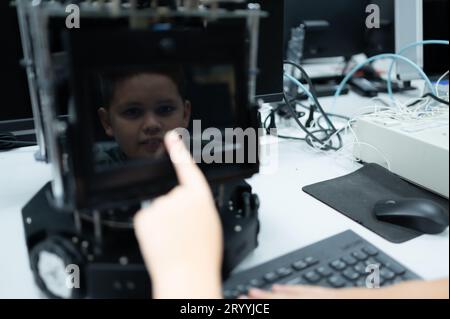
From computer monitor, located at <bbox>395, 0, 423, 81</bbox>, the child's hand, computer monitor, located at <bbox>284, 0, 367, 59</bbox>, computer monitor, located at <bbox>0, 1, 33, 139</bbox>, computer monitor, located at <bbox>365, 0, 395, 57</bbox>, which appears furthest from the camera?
computer monitor, located at <bbox>365, 0, 395, 57</bbox>

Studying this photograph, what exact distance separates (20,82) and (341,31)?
1.15 meters

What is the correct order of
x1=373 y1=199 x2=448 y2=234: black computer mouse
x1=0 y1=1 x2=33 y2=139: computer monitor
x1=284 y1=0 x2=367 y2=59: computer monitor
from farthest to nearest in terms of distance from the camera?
1. x1=284 y1=0 x2=367 y2=59: computer monitor
2. x1=0 y1=1 x2=33 y2=139: computer monitor
3. x1=373 y1=199 x2=448 y2=234: black computer mouse

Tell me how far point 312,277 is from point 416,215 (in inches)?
8.8

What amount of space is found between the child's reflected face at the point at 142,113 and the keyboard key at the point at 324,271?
0.29 meters

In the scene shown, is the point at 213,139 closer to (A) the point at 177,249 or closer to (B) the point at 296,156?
(A) the point at 177,249

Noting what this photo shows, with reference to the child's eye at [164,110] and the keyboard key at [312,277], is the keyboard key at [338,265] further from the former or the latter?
the child's eye at [164,110]

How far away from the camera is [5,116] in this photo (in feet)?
2.80

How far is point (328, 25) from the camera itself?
1.53m

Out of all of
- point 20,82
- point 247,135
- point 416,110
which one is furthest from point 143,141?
point 416,110

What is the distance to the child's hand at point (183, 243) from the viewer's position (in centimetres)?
45

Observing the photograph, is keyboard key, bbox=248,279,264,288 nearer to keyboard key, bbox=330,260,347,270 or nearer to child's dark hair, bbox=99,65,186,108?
keyboard key, bbox=330,260,347,270

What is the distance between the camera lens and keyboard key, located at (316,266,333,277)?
573 millimetres

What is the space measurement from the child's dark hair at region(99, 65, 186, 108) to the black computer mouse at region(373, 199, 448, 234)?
392 millimetres

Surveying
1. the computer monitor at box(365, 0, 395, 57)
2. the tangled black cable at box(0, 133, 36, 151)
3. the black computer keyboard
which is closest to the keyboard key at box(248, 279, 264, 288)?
the black computer keyboard
